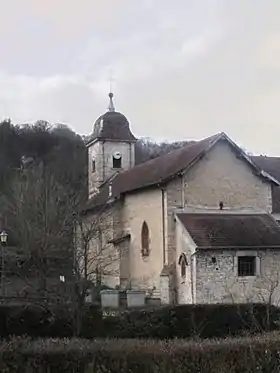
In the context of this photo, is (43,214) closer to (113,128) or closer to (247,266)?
(113,128)

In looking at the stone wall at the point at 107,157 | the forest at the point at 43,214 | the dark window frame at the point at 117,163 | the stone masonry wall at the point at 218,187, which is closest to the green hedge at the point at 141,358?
the forest at the point at 43,214

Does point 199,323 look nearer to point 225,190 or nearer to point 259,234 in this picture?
point 259,234

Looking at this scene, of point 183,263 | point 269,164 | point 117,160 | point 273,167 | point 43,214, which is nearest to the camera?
point 183,263

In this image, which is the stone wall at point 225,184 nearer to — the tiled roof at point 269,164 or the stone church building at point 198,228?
the stone church building at point 198,228

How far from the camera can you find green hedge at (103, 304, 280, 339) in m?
21.3

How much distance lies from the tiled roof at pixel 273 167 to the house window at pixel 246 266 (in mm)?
5381

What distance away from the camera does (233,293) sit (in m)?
28.4

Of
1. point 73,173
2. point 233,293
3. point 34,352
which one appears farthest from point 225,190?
point 73,173

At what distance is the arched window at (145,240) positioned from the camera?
3288 cm

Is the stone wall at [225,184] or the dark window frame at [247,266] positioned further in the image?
the stone wall at [225,184]

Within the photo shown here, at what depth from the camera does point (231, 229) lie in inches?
1158

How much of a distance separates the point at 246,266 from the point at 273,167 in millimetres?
10638

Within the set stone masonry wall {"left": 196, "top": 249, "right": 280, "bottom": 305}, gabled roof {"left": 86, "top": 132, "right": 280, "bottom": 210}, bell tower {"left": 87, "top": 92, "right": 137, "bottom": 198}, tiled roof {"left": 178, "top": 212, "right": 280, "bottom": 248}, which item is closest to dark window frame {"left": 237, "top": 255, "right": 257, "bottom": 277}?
stone masonry wall {"left": 196, "top": 249, "right": 280, "bottom": 305}

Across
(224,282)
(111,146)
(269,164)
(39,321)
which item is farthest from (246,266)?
(111,146)
